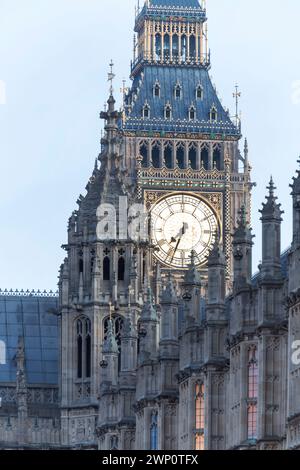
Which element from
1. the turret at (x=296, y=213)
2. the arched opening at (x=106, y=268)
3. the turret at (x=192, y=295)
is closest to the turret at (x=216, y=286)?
the turret at (x=192, y=295)

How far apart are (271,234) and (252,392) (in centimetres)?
698

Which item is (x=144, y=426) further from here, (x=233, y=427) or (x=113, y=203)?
(x=113, y=203)

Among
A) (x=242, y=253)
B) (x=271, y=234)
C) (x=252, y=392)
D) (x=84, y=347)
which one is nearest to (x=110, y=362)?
(x=84, y=347)

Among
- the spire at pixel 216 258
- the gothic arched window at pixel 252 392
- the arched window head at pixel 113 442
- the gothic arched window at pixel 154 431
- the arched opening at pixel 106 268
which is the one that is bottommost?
the gothic arched window at pixel 252 392

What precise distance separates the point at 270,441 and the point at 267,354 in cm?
348

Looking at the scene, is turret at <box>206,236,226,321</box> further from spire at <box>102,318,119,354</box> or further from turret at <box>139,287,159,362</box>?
spire at <box>102,318,119,354</box>

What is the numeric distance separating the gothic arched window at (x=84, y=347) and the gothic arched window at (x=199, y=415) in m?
45.6

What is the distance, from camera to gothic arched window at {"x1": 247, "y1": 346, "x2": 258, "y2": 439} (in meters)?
139

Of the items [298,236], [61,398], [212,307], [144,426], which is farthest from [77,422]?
[298,236]

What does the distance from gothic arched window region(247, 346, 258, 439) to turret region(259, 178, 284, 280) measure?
13.2 ft

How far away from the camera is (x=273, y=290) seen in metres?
137

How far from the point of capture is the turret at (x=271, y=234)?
136m

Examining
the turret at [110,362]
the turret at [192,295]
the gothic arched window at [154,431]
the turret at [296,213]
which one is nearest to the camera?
the turret at [296,213]

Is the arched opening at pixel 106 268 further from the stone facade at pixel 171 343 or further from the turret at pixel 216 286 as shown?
the turret at pixel 216 286
